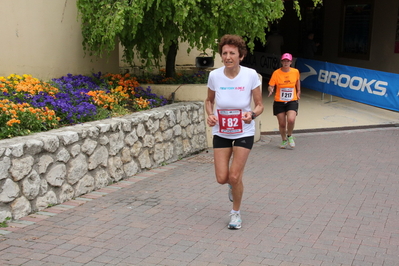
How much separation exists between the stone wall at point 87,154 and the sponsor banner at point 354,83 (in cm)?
550

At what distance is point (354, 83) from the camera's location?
1262 centimetres

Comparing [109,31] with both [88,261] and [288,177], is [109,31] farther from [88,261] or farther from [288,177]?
[88,261]

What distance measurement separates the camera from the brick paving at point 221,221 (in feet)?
14.5

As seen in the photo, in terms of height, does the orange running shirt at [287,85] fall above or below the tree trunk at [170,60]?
below

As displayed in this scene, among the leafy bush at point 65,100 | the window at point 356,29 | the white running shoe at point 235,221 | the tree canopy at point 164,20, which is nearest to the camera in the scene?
the white running shoe at point 235,221

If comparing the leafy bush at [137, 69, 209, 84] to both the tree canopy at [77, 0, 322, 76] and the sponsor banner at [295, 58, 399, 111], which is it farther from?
the sponsor banner at [295, 58, 399, 111]

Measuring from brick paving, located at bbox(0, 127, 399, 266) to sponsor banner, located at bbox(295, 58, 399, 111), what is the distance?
4.44 m

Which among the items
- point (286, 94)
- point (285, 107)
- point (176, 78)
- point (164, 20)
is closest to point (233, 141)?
point (164, 20)

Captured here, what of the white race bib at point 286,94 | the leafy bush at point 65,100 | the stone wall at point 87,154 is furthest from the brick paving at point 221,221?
the white race bib at point 286,94

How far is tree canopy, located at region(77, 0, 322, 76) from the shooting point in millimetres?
7449

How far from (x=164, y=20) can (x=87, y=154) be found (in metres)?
2.72

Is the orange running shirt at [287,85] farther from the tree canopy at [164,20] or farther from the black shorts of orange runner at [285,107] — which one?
the tree canopy at [164,20]

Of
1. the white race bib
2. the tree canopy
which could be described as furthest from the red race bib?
the white race bib

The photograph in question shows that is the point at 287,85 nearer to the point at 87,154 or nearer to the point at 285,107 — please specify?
the point at 285,107
